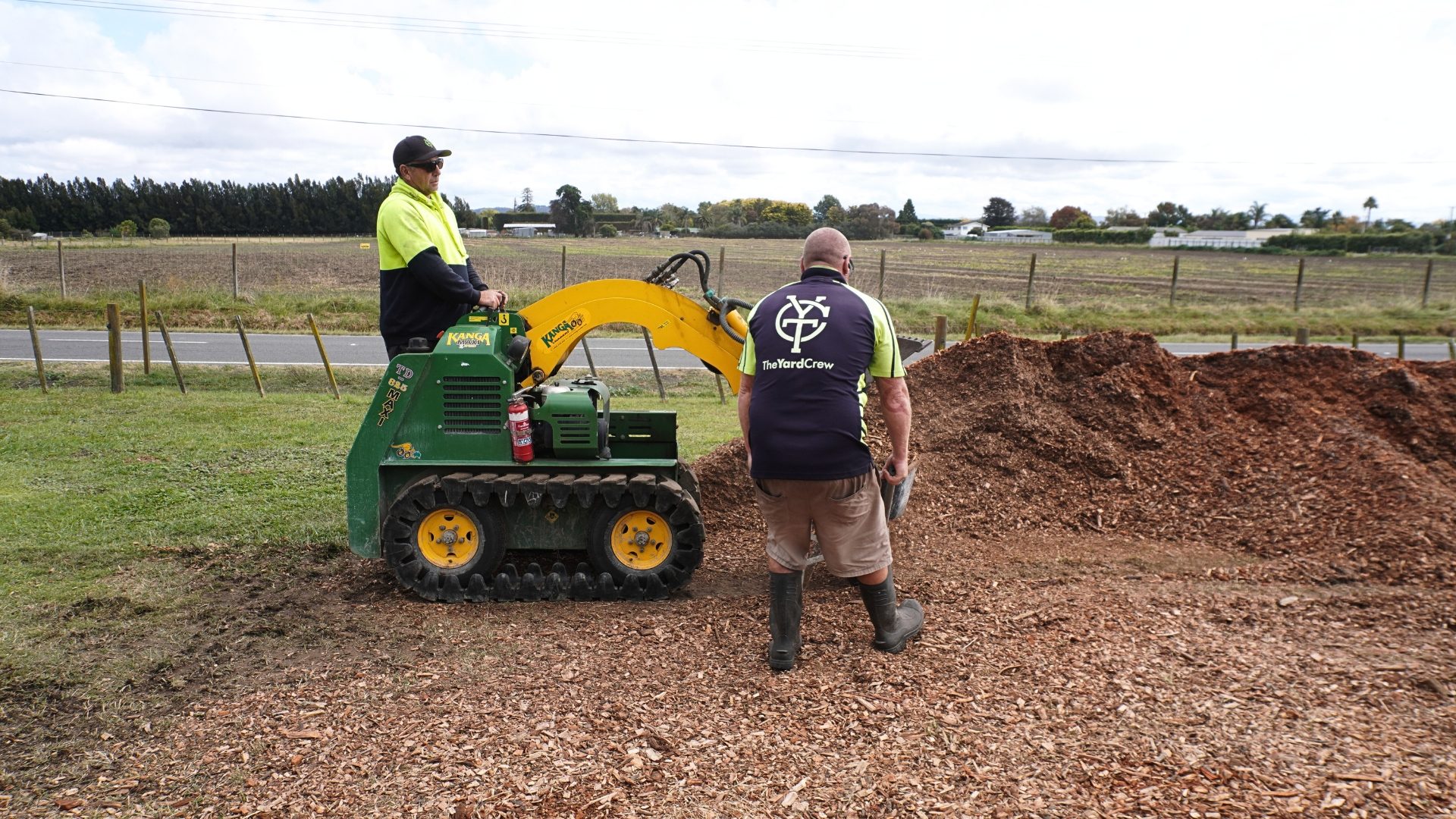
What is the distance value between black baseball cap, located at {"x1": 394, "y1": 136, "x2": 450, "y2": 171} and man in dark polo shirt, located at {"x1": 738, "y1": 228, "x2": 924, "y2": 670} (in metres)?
2.37

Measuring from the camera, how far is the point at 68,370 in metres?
13.6

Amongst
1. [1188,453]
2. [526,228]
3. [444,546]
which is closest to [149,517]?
[444,546]

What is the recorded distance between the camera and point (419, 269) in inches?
210

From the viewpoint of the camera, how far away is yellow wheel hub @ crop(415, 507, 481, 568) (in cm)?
548

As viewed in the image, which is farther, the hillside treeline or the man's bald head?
the hillside treeline

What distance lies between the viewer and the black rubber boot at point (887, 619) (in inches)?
177

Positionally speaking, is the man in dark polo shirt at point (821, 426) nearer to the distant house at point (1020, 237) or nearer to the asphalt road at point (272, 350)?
the asphalt road at point (272, 350)

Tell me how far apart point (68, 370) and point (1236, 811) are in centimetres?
1526

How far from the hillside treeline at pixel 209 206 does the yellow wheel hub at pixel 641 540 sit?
52972 millimetres

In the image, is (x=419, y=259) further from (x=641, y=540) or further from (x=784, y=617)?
(x=784, y=617)

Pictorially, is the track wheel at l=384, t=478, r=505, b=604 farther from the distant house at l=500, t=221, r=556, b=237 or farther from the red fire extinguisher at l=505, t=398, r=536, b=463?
the distant house at l=500, t=221, r=556, b=237

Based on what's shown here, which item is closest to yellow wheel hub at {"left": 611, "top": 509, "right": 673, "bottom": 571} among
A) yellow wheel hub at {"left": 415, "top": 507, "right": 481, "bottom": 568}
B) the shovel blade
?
yellow wheel hub at {"left": 415, "top": 507, "right": 481, "bottom": 568}

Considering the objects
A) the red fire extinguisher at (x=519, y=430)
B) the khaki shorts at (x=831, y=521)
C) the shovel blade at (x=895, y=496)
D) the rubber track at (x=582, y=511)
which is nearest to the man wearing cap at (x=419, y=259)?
the red fire extinguisher at (x=519, y=430)

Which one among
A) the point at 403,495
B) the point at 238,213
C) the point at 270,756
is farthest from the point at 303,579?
the point at 238,213
